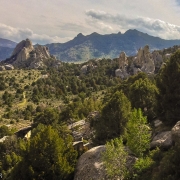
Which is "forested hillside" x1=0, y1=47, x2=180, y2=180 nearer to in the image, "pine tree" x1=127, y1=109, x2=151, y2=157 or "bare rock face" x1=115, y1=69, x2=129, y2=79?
"pine tree" x1=127, y1=109, x2=151, y2=157

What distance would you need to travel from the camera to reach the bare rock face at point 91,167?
25953 mm

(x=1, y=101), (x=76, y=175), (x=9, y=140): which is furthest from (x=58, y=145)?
(x=1, y=101)

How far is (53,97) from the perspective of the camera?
14100 cm

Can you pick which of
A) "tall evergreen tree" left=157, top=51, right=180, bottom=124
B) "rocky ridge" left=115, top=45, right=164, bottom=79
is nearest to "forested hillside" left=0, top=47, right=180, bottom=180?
"tall evergreen tree" left=157, top=51, right=180, bottom=124

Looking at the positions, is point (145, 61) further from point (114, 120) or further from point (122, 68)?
point (114, 120)

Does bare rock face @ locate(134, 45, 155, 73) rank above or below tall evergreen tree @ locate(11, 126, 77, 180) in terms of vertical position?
above

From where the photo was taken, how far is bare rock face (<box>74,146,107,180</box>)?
25953mm

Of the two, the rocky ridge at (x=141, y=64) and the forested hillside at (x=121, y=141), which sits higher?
the rocky ridge at (x=141, y=64)

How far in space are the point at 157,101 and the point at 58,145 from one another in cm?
1865

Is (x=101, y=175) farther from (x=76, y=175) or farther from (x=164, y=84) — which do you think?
(x=164, y=84)

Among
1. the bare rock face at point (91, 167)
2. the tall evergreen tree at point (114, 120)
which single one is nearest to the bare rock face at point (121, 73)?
the tall evergreen tree at point (114, 120)

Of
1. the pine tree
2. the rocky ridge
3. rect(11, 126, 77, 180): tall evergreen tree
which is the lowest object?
rect(11, 126, 77, 180): tall evergreen tree

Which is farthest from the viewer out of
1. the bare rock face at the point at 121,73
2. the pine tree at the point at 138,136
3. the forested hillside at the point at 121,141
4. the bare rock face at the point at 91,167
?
the bare rock face at the point at 121,73

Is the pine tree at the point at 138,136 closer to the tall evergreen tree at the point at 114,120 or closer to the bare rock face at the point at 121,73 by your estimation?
the tall evergreen tree at the point at 114,120
